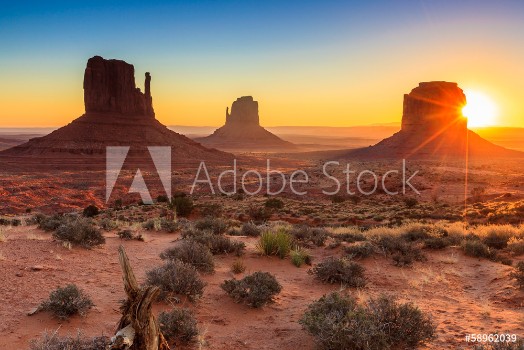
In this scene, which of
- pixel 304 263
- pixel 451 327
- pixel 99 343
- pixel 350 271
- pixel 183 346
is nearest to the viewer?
pixel 99 343

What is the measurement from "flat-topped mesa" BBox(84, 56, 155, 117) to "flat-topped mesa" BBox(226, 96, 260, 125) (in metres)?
92.9

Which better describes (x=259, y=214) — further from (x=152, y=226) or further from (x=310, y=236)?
(x=310, y=236)

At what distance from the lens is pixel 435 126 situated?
320 ft

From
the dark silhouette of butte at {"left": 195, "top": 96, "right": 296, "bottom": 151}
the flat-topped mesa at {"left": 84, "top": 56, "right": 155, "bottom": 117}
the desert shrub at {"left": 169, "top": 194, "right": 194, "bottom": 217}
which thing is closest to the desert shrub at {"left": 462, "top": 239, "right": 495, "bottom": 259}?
the desert shrub at {"left": 169, "top": 194, "right": 194, "bottom": 217}

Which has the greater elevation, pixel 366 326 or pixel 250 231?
→ pixel 366 326

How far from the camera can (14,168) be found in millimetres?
57500

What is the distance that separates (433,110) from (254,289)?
103201mm

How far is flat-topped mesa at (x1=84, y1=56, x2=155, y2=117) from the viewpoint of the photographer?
85.7 m

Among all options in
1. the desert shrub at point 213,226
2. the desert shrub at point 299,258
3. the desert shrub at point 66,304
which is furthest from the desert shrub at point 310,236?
the desert shrub at point 66,304

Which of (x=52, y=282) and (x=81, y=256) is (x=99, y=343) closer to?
(x=52, y=282)

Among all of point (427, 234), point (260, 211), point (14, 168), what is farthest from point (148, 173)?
point (427, 234)

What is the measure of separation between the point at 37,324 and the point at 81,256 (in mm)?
3711

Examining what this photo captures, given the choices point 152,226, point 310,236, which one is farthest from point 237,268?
point 152,226

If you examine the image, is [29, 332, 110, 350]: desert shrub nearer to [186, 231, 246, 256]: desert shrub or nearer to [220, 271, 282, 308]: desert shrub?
[220, 271, 282, 308]: desert shrub
